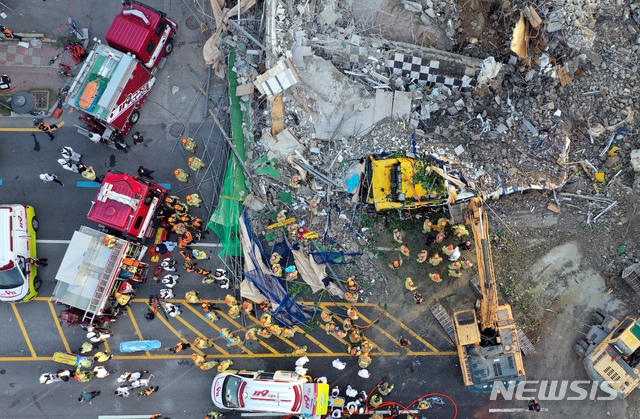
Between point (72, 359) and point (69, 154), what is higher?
point (69, 154)

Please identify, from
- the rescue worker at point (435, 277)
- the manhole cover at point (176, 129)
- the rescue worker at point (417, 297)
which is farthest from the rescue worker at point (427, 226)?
the manhole cover at point (176, 129)

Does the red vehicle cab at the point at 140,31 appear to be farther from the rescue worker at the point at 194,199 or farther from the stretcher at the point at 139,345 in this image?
the stretcher at the point at 139,345

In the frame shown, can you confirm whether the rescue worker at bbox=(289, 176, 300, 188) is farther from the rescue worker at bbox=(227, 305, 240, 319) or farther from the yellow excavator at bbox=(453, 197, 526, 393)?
the yellow excavator at bbox=(453, 197, 526, 393)

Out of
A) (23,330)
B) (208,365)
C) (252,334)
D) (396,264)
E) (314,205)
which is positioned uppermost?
(314,205)

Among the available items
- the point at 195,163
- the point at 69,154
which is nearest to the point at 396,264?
the point at 195,163

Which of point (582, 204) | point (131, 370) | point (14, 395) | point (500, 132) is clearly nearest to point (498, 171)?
point (500, 132)

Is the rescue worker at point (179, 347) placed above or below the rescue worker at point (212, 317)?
below

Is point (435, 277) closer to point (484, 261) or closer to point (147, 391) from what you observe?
point (484, 261)

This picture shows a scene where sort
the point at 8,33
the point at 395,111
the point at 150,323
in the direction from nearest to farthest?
the point at 395,111 < the point at 150,323 < the point at 8,33
